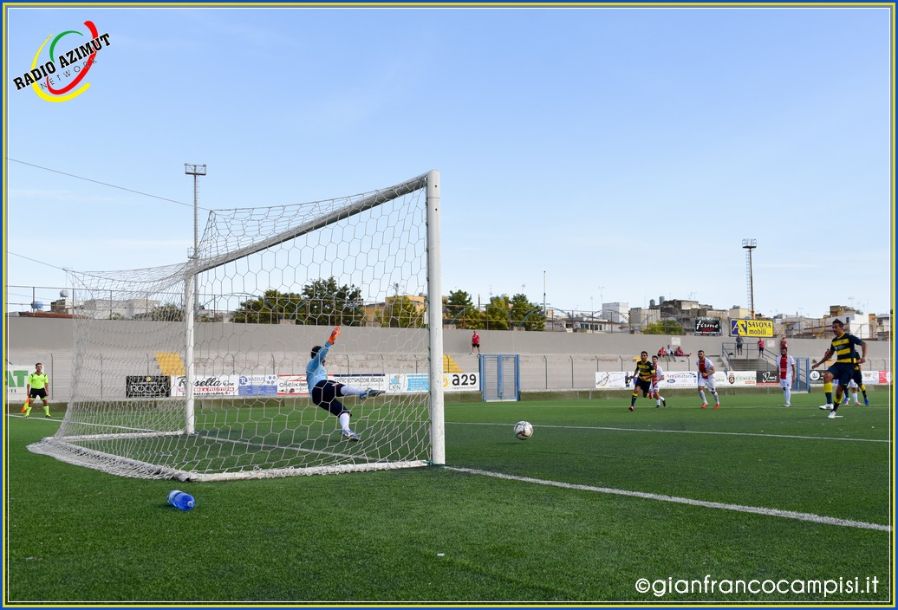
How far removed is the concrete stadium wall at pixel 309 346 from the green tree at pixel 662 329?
3334mm

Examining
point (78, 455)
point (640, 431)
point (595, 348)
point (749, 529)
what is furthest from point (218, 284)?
point (595, 348)

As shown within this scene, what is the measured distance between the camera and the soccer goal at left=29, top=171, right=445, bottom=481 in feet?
28.8

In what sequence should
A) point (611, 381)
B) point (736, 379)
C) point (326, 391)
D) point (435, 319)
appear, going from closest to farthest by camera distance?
point (435, 319) → point (326, 391) → point (611, 381) → point (736, 379)

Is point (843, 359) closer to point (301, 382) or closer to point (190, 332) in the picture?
point (190, 332)

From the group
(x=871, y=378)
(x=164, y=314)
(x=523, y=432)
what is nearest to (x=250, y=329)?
(x=164, y=314)

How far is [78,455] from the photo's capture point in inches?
393

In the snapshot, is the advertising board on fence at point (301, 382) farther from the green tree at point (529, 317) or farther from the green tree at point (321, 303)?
the green tree at point (529, 317)

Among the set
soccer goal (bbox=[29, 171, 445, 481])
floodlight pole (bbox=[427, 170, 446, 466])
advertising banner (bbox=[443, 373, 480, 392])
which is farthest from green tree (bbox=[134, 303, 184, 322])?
advertising banner (bbox=[443, 373, 480, 392])

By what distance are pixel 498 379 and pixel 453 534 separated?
94.9 ft

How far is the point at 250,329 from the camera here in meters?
12.5

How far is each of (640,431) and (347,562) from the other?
9382 mm

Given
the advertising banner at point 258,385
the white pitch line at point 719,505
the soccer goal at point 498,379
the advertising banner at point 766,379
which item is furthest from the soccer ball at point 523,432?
the advertising banner at point 766,379

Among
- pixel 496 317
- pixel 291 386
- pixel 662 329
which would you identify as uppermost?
pixel 496 317

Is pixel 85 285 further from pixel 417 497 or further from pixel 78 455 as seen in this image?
pixel 417 497
